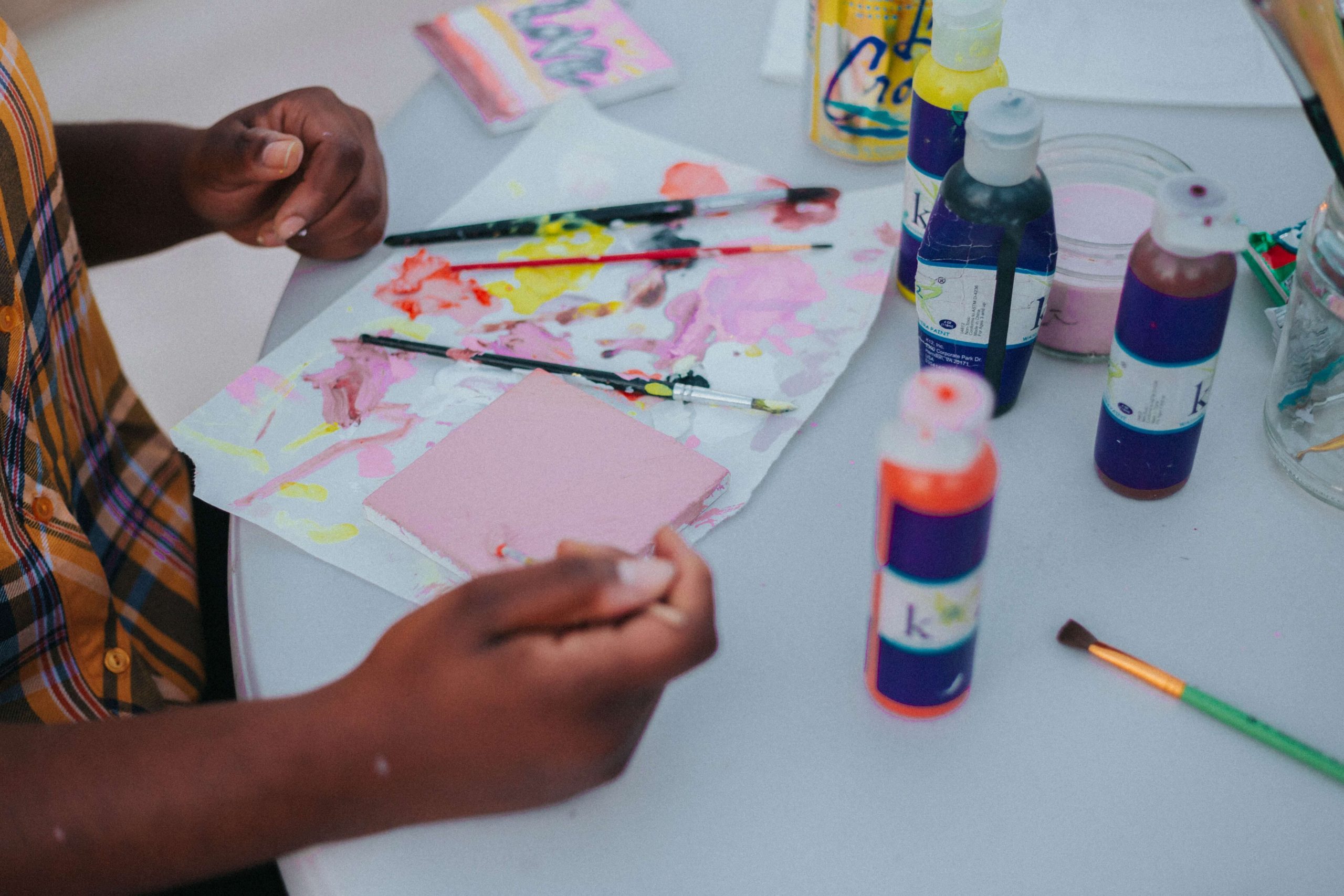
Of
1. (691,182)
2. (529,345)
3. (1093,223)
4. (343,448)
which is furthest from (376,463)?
(1093,223)

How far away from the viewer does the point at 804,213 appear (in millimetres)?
802

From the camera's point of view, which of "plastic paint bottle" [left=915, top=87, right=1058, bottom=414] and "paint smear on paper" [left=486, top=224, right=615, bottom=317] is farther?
"paint smear on paper" [left=486, top=224, right=615, bottom=317]

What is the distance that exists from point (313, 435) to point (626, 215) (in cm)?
27

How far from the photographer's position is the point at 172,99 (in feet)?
5.00

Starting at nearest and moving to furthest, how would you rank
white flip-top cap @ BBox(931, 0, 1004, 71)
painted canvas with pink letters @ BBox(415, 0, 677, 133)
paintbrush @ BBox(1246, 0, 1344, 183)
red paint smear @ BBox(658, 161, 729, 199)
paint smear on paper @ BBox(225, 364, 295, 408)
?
paintbrush @ BBox(1246, 0, 1344, 183) → white flip-top cap @ BBox(931, 0, 1004, 71) → paint smear on paper @ BBox(225, 364, 295, 408) → red paint smear @ BBox(658, 161, 729, 199) → painted canvas with pink letters @ BBox(415, 0, 677, 133)

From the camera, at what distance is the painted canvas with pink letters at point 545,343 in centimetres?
64

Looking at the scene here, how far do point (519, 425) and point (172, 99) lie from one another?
46.0 inches

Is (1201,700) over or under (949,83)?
under

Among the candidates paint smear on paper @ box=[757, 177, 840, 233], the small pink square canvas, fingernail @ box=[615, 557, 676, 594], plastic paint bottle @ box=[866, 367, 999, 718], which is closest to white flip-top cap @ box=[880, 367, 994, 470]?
plastic paint bottle @ box=[866, 367, 999, 718]

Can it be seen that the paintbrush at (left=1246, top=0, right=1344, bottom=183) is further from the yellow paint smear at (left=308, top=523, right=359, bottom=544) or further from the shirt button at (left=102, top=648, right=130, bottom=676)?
the shirt button at (left=102, top=648, right=130, bottom=676)

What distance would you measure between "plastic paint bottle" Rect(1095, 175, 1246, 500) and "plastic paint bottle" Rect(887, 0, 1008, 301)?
140mm

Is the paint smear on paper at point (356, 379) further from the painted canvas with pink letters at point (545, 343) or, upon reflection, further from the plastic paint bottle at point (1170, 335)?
the plastic paint bottle at point (1170, 335)

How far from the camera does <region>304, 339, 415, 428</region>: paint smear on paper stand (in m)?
0.69

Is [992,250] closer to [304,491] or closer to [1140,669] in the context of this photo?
Result: [1140,669]
